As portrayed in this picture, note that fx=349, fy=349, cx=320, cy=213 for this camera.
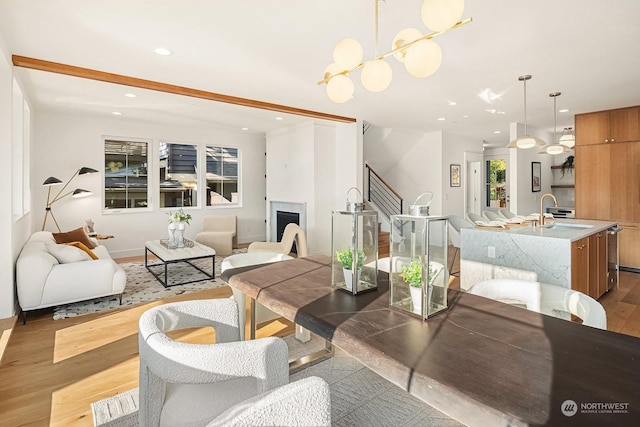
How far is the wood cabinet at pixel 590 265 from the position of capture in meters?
3.14

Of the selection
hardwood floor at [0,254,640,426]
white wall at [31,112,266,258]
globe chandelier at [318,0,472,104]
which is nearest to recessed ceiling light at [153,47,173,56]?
globe chandelier at [318,0,472,104]

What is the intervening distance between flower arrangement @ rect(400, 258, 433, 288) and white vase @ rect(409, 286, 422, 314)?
2 cm

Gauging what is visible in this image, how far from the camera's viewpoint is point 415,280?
139cm

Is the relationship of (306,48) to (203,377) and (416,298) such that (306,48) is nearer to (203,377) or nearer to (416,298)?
(416,298)

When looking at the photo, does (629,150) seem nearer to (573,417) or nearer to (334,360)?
(334,360)

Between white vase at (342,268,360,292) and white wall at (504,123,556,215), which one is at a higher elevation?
white wall at (504,123,556,215)

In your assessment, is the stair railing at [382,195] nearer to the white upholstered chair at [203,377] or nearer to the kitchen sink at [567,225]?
the kitchen sink at [567,225]

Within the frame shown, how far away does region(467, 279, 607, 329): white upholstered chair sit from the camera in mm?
1590

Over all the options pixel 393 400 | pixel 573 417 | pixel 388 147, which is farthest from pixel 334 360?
pixel 388 147

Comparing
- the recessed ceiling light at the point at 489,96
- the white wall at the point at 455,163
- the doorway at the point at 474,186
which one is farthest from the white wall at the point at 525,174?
the recessed ceiling light at the point at 489,96

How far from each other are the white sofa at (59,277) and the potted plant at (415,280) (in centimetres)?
348

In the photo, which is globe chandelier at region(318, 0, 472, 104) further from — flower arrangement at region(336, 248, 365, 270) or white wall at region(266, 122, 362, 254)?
white wall at region(266, 122, 362, 254)

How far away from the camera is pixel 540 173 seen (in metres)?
7.96

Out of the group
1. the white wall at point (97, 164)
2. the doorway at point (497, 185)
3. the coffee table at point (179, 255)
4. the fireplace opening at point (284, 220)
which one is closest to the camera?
the coffee table at point (179, 255)
